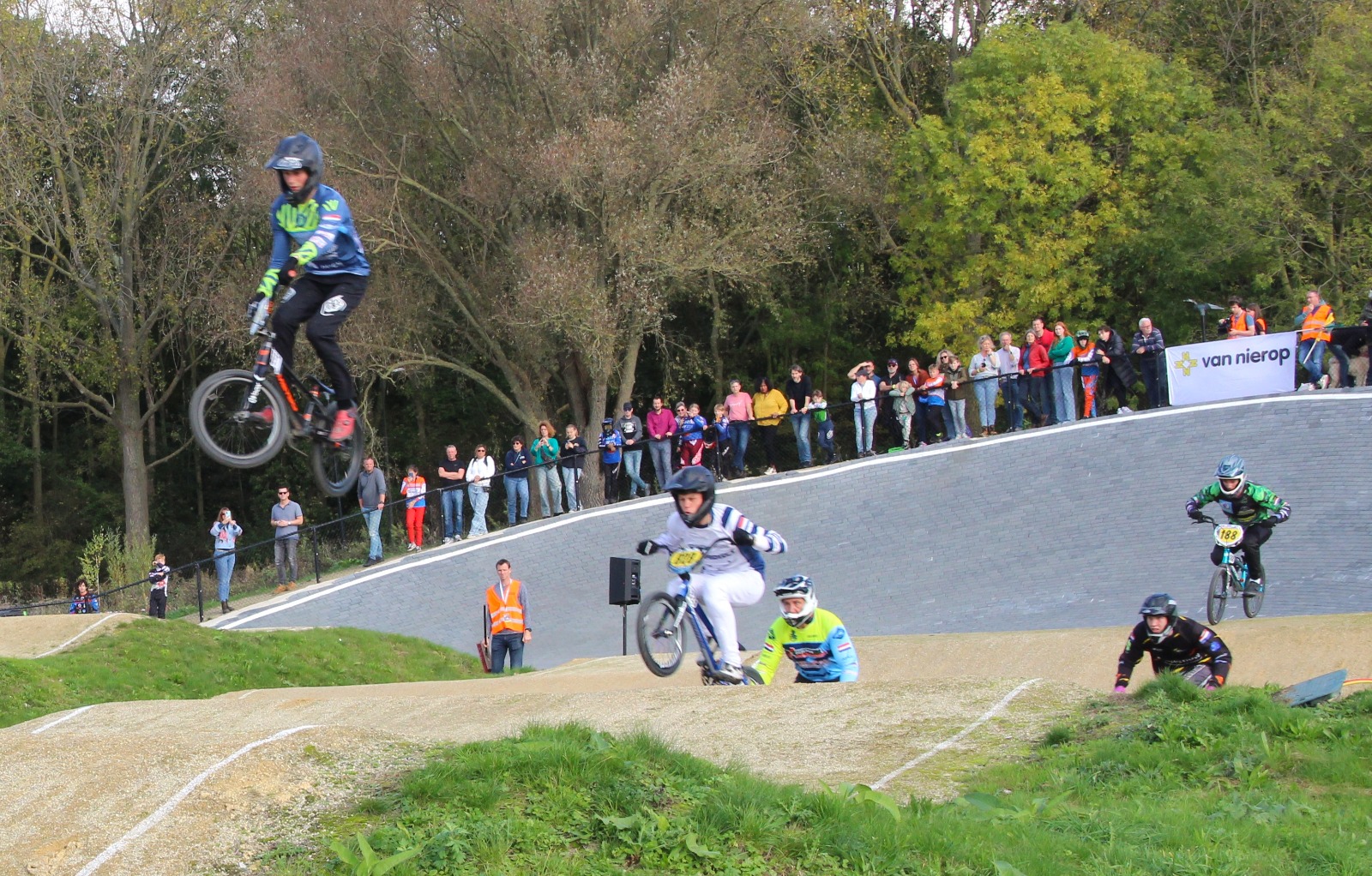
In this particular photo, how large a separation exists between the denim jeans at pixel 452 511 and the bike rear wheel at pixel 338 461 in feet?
47.3

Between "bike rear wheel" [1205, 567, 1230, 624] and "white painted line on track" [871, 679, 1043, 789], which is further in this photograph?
"bike rear wheel" [1205, 567, 1230, 624]

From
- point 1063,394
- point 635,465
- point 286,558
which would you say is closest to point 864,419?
point 1063,394

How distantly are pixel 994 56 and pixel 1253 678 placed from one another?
2472cm

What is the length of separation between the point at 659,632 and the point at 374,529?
48.7 ft

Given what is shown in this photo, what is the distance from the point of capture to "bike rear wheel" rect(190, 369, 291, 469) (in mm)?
10367

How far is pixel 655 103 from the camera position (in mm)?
31828

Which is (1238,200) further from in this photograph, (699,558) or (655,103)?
(699,558)

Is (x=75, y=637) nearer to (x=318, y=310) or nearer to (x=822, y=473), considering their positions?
(x=318, y=310)

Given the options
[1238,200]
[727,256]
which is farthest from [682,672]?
[1238,200]

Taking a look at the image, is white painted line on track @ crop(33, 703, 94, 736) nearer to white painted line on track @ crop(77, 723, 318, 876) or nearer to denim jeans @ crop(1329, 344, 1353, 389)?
white painted line on track @ crop(77, 723, 318, 876)

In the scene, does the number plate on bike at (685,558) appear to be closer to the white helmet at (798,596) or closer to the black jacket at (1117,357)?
the white helmet at (798,596)

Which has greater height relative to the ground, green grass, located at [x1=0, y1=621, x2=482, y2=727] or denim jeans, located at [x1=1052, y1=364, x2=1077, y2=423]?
denim jeans, located at [x1=1052, y1=364, x2=1077, y2=423]

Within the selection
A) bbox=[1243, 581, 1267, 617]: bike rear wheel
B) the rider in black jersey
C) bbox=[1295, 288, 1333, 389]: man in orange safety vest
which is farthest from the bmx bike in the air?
bbox=[1295, 288, 1333, 389]: man in orange safety vest

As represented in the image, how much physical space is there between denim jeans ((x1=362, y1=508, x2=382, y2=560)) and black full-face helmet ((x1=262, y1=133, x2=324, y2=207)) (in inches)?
636
